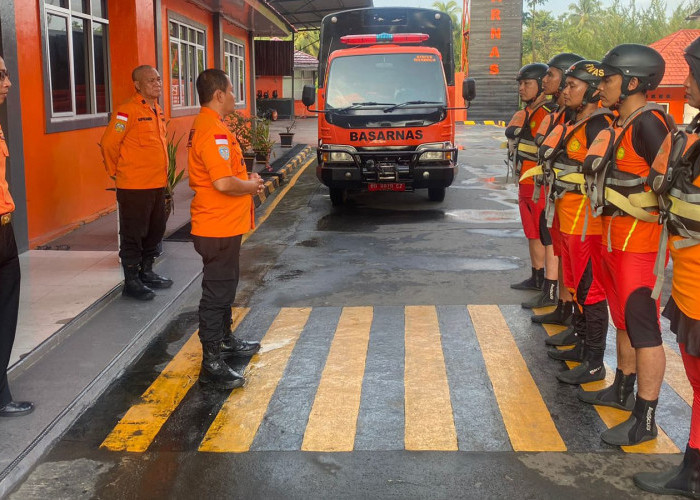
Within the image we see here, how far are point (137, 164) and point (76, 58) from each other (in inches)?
188

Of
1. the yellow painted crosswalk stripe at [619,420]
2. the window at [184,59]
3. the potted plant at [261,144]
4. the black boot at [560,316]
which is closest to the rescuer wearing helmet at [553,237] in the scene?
the black boot at [560,316]

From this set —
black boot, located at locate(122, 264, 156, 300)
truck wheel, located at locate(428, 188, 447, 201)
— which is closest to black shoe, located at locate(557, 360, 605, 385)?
black boot, located at locate(122, 264, 156, 300)

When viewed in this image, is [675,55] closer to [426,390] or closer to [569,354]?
[569,354]

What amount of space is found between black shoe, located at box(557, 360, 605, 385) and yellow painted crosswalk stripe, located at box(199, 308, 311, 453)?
6.45ft

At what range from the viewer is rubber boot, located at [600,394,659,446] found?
434 centimetres

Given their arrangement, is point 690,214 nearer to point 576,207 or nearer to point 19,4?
point 576,207

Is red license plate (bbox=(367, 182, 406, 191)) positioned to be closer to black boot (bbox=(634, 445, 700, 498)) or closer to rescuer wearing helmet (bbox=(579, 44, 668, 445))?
rescuer wearing helmet (bbox=(579, 44, 668, 445))

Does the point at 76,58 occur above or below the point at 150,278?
above

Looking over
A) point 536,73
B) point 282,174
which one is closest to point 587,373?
point 536,73

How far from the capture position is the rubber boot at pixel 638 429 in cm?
434

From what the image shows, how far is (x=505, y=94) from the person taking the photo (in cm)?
3903

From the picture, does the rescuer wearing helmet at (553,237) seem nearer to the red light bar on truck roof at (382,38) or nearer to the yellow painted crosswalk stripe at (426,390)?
the yellow painted crosswalk stripe at (426,390)

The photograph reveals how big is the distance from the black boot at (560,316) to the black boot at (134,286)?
342cm

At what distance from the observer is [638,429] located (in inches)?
171
